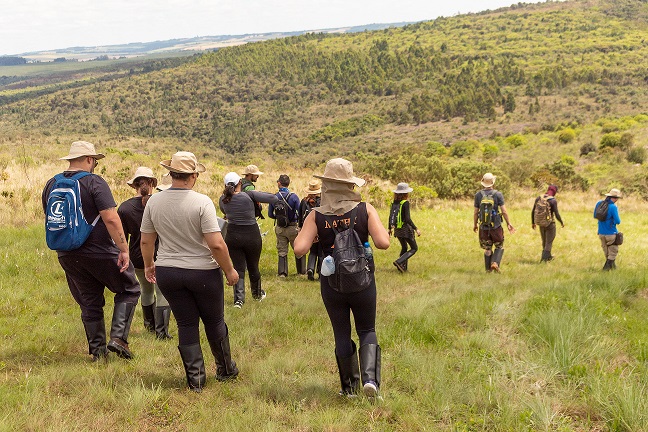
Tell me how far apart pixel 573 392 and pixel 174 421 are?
9.35ft

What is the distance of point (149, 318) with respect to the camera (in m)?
5.67

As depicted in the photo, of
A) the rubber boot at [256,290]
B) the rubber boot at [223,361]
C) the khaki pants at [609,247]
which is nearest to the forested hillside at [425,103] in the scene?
the khaki pants at [609,247]

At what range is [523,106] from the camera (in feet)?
244

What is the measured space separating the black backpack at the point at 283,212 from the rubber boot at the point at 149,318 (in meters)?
2.63

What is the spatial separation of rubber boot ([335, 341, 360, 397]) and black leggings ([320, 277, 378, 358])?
0.15 feet

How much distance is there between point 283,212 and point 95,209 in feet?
14.1

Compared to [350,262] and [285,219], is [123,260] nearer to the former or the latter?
[350,262]

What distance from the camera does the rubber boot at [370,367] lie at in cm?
364

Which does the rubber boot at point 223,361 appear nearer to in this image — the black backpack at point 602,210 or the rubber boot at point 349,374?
the rubber boot at point 349,374

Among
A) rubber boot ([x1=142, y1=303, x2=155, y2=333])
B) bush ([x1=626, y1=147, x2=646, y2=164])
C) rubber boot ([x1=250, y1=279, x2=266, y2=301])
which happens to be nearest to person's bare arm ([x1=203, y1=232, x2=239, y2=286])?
rubber boot ([x1=142, y1=303, x2=155, y2=333])

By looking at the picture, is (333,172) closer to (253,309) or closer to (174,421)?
(174,421)

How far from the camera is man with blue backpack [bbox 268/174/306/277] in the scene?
311 inches

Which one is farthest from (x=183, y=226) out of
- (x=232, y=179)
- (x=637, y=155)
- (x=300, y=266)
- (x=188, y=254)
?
(x=637, y=155)

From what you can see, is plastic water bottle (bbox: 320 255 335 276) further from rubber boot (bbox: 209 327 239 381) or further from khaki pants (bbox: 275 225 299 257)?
khaki pants (bbox: 275 225 299 257)
